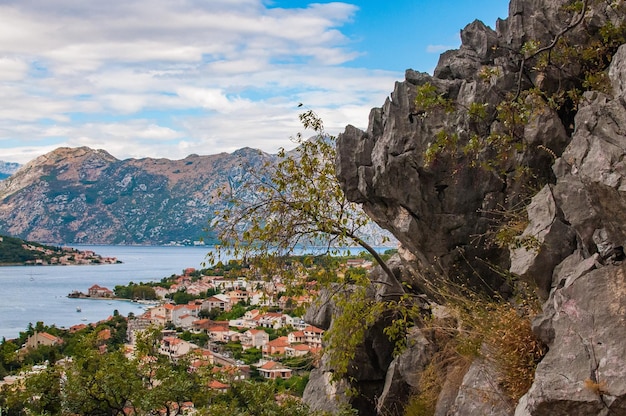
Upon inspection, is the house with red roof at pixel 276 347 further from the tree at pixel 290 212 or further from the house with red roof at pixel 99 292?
the house with red roof at pixel 99 292

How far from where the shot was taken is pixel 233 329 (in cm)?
7212

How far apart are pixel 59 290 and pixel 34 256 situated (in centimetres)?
6148

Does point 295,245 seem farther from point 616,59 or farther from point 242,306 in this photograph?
point 242,306

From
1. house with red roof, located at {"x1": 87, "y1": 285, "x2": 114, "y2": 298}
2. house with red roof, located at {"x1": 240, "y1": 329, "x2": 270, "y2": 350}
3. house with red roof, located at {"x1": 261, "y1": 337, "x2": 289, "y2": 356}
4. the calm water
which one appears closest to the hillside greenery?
the calm water

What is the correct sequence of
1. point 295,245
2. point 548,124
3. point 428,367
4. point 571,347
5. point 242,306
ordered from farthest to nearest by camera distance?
point 242,306
point 295,245
point 428,367
point 548,124
point 571,347

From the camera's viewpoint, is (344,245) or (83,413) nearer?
(83,413)

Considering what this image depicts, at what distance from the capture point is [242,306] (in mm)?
87562

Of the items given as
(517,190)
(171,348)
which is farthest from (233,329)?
(517,190)

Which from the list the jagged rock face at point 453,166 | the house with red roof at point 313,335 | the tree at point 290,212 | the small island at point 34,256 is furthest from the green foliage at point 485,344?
the small island at point 34,256

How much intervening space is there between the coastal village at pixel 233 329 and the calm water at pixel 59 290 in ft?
17.9

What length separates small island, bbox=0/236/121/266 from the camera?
565 feet

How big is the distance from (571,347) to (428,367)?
3244 millimetres

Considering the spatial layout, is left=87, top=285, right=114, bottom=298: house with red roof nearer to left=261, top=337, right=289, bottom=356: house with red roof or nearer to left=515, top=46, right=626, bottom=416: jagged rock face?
left=261, top=337, right=289, bottom=356: house with red roof

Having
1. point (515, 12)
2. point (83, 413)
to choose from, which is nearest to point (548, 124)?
point (515, 12)
